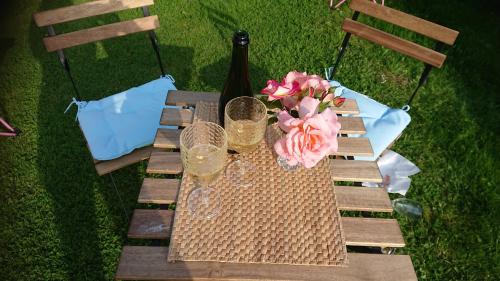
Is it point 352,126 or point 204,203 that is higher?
point 352,126

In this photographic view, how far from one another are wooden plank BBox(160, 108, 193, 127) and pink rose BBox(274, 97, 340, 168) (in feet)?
2.64

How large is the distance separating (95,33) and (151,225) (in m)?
1.60

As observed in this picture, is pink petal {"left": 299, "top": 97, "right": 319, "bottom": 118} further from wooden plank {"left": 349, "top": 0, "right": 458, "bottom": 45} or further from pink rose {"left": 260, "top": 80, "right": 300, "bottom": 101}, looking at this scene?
wooden plank {"left": 349, "top": 0, "right": 458, "bottom": 45}

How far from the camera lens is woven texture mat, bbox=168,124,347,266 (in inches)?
49.2

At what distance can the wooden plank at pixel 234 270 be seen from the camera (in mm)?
1222

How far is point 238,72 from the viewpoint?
1.45m

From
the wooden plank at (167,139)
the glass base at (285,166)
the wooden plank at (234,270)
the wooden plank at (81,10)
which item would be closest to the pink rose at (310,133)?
the glass base at (285,166)

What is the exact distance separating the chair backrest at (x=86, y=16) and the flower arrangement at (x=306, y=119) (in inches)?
60.0

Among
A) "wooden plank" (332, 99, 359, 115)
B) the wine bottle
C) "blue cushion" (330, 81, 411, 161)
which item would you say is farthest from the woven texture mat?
"blue cushion" (330, 81, 411, 161)

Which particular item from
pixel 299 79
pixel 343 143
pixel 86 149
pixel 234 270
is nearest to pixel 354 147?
pixel 343 143

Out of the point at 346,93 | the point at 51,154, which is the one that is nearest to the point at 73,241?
the point at 51,154

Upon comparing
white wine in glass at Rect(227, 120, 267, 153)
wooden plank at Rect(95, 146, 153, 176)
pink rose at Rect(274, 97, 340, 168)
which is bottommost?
wooden plank at Rect(95, 146, 153, 176)

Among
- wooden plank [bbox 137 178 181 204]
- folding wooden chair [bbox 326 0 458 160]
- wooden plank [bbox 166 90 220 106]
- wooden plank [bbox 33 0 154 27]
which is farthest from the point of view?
folding wooden chair [bbox 326 0 458 160]

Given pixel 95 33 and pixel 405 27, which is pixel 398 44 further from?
pixel 95 33
